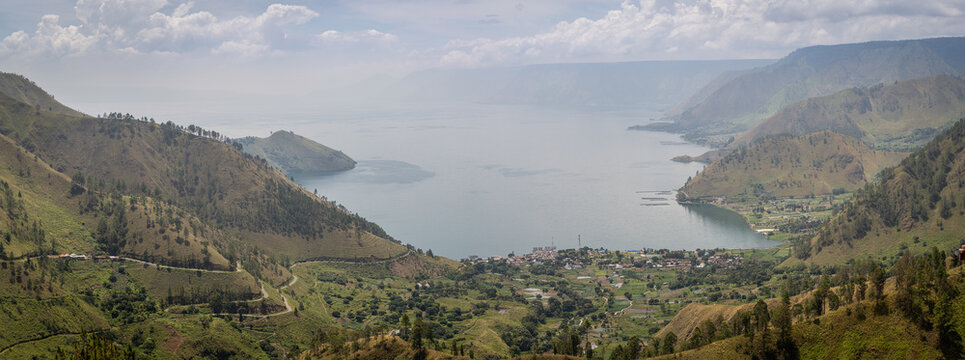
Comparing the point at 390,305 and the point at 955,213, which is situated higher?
the point at 955,213

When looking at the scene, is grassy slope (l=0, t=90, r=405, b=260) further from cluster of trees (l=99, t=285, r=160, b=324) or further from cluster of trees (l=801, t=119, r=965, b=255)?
cluster of trees (l=801, t=119, r=965, b=255)

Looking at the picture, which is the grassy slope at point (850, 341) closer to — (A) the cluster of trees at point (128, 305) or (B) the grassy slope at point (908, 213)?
(A) the cluster of trees at point (128, 305)

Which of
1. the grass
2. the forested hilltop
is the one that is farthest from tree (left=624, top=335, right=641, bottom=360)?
the grass

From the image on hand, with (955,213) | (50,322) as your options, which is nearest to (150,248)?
(50,322)

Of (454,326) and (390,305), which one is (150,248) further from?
(454,326)

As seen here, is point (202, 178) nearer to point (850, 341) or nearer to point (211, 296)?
point (211, 296)

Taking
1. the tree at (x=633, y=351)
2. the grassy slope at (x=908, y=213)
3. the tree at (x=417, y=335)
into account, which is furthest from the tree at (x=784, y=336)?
the grassy slope at (x=908, y=213)

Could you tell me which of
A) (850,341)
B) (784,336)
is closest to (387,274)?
(784,336)

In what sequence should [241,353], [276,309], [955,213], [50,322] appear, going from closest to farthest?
1. [50,322]
2. [241,353]
3. [276,309]
4. [955,213]
